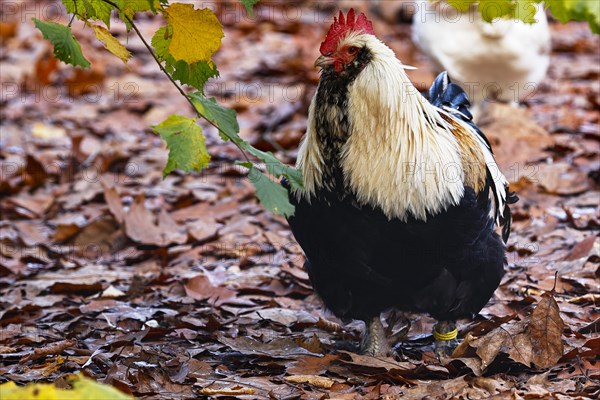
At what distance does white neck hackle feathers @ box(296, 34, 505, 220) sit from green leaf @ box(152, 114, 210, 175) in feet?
2.34

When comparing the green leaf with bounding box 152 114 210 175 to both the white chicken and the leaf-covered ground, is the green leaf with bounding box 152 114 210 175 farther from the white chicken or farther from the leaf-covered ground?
the white chicken

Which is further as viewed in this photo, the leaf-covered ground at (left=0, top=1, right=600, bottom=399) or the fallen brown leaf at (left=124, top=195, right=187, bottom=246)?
the fallen brown leaf at (left=124, top=195, right=187, bottom=246)

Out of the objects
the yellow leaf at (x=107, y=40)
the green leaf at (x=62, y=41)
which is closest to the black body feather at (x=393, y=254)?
the yellow leaf at (x=107, y=40)

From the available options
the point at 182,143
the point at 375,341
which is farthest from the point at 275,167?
the point at 375,341

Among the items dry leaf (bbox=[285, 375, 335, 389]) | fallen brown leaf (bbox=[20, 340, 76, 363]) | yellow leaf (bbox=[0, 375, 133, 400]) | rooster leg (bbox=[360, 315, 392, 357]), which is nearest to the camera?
yellow leaf (bbox=[0, 375, 133, 400])

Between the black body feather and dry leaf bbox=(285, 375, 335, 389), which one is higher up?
the black body feather

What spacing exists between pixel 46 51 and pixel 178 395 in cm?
713

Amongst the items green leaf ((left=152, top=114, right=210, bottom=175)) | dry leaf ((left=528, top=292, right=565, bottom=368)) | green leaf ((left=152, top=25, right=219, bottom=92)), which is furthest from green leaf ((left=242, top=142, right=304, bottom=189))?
dry leaf ((left=528, top=292, right=565, bottom=368))

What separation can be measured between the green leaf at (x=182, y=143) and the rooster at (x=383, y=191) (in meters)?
0.62

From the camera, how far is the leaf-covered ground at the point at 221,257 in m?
3.57

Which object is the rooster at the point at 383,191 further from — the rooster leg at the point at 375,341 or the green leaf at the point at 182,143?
the green leaf at the point at 182,143

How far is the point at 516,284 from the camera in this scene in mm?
4766

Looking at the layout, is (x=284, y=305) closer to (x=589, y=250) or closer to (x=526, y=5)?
(x=589, y=250)

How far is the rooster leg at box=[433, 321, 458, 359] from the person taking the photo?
3.99 metres
